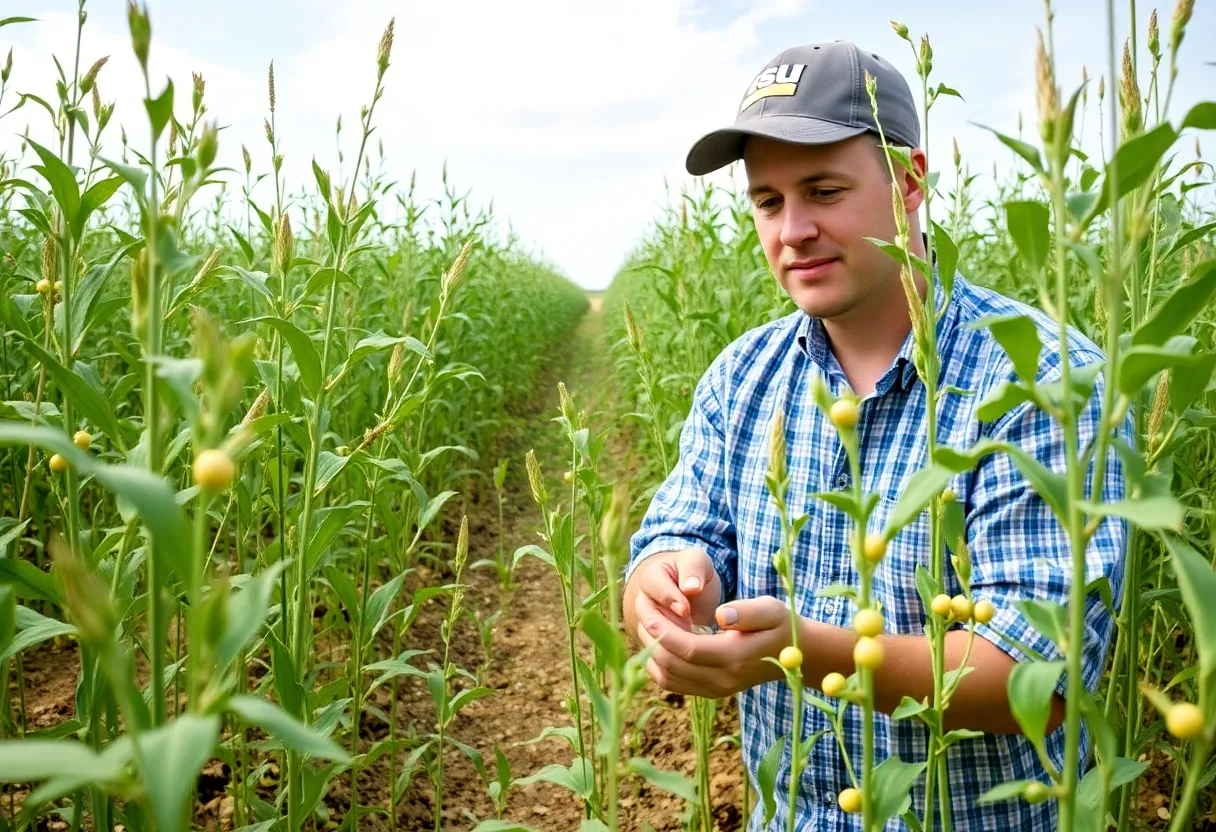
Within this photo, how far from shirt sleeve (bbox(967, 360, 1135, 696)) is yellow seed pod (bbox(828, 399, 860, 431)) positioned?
2.83 ft

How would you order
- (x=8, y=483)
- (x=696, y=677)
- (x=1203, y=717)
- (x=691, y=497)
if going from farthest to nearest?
(x=8, y=483)
(x=691, y=497)
(x=696, y=677)
(x=1203, y=717)

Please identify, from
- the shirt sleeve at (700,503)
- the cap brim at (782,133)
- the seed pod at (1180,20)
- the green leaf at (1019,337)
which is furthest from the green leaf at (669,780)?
the cap brim at (782,133)

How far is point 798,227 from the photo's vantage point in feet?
6.43

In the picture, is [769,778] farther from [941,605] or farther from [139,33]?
[139,33]

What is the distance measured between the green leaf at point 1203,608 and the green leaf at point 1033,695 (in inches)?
3.9

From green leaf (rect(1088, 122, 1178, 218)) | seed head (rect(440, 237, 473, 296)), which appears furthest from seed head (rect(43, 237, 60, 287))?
green leaf (rect(1088, 122, 1178, 218))

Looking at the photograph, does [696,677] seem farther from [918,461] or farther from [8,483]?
[8,483]

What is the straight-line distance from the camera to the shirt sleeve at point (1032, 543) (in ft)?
4.94

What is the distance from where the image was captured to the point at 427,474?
193 inches

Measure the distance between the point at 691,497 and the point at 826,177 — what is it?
855 mm

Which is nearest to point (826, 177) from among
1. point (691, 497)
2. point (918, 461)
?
point (918, 461)

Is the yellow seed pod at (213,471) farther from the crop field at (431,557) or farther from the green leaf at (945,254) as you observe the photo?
the green leaf at (945,254)

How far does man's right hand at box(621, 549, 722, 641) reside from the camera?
1649 millimetres

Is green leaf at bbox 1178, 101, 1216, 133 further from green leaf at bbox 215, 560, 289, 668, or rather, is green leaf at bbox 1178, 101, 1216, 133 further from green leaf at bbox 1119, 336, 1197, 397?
green leaf at bbox 215, 560, 289, 668
